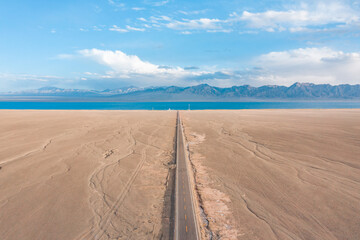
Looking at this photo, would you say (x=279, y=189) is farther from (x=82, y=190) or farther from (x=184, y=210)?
(x=82, y=190)

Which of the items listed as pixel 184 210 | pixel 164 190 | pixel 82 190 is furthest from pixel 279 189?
pixel 82 190

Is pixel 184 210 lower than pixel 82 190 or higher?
higher

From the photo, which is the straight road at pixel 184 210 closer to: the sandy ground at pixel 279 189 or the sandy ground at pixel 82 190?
the sandy ground at pixel 279 189

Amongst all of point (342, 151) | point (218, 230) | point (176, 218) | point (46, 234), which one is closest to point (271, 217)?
point (218, 230)

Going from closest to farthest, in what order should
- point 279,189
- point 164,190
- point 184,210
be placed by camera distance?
1. point 184,210
2. point 164,190
3. point 279,189

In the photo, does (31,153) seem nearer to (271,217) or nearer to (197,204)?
(197,204)
